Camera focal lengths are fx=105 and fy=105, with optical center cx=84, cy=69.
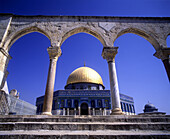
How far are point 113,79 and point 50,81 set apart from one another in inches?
118

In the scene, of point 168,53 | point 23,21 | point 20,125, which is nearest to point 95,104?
point 168,53

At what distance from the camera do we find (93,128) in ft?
7.43

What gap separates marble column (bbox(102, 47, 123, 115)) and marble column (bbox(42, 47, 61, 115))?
262cm

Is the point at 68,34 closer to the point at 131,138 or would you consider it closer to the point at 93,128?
the point at 93,128

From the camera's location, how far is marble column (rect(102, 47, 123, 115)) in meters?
4.58

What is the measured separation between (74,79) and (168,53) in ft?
66.8

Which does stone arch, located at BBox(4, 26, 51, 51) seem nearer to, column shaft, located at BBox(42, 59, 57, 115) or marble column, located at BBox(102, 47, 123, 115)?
column shaft, located at BBox(42, 59, 57, 115)

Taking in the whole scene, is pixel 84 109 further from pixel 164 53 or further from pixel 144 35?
pixel 164 53

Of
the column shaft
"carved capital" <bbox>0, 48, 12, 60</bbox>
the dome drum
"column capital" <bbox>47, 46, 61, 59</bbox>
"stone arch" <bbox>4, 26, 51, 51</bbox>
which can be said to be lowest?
the column shaft

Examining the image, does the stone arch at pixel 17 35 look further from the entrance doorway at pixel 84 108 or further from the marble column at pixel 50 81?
the entrance doorway at pixel 84 108

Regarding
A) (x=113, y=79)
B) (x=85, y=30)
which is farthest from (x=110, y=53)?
(x=85, y=30)

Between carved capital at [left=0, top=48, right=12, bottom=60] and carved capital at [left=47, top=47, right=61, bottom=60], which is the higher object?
carved capital at [left=0, top=48, right=12, bottom=60]

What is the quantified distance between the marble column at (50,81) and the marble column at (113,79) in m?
2.62

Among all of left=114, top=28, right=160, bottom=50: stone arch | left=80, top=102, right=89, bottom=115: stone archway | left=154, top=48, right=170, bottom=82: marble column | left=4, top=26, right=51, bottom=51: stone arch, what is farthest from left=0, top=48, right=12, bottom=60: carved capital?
left=80, top=102, right=89, bottom=115: stone archway
